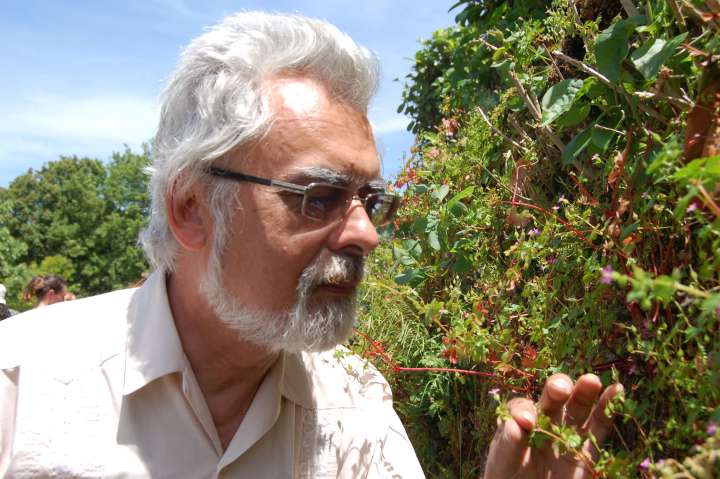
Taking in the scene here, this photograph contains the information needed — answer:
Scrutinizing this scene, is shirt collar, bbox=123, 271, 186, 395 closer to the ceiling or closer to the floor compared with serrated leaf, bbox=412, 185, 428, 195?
closer to the floor

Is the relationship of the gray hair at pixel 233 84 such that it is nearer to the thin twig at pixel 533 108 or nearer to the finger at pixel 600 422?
the thin twig at pixel 533 108

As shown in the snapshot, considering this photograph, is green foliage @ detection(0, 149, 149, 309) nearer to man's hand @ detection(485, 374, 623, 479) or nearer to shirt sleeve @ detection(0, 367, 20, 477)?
shirt sleeve @ detection(0, 367, 20, 477)

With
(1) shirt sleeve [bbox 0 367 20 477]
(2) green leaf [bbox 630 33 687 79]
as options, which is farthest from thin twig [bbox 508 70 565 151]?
(1) shirt sleeve [bbox 0 367 20 477]

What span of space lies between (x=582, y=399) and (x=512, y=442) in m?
0.19

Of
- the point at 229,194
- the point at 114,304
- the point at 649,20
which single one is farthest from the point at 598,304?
the point at 114,304

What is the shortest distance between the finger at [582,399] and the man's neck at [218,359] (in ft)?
3.20

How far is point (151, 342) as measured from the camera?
6.19ft

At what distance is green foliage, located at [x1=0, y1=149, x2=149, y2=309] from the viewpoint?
125ft

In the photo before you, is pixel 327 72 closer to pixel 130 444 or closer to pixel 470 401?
pixel 130 444

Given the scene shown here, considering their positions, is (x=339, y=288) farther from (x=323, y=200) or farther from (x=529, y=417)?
(x=529, y=417)

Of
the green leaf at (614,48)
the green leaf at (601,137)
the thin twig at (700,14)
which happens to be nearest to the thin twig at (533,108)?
the green leaf at (601,137)

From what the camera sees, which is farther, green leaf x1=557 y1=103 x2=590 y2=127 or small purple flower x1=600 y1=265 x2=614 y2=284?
green leaf x1=557 y1=103 x2=590 y2=127

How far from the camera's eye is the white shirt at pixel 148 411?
169 centimetres

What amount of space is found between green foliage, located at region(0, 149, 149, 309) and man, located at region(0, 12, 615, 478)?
37.0 meters
